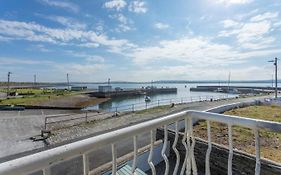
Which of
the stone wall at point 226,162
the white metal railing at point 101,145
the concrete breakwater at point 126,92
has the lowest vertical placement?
the concrete breakwater at point 126,92

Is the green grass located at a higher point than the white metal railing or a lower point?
lower

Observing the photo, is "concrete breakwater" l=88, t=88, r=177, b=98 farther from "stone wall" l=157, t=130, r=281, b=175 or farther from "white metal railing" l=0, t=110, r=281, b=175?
"white metal railing" l=0, t=110, r=281, b=175

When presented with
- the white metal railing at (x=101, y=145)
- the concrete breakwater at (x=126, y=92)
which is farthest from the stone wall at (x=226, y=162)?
the concrete breakwater at (x=126, y=92)

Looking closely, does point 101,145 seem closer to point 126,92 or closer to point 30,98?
point 30,98

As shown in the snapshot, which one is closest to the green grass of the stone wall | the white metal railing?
the stone wall

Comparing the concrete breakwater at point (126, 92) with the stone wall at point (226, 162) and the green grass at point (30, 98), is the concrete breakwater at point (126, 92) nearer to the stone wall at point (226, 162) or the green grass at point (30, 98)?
the green grass at point (30, 98)

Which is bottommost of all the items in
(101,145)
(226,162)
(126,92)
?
(126,92)

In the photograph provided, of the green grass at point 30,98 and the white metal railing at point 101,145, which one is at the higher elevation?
the white metal railing at point 101,145

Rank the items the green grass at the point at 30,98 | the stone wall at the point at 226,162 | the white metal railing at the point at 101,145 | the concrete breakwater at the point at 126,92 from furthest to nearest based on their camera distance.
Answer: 1. the concrete breakwater at the point at 126,92
2. the green grass at the point at 30,98
3. the stone wall at the point at 226,162
4. the white metal railing at the point at 101,145

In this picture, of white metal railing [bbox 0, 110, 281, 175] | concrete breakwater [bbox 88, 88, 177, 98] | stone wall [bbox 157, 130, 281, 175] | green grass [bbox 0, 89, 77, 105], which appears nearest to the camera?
white metal railing [bbox 0, 110, 281, 175]

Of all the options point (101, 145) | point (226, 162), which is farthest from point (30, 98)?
Result: point (101, 145)

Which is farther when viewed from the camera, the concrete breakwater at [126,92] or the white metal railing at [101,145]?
the concrete breakwater at [126,92]

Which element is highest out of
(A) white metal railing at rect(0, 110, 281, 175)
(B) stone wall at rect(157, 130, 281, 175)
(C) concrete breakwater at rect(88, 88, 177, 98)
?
(A) white metal railing at rect(0, 110, 281, 175)

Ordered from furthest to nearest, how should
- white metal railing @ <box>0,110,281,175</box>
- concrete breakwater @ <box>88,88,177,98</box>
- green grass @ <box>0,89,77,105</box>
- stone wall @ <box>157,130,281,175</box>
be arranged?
concrete breakwater @ <box>88,88,177,98</box>, green grass @ <box>0,89,77,105</box>, stone wall @ <box>157,130,281,175</box>, white metal railing @ <box>0,110,281,175</box>
